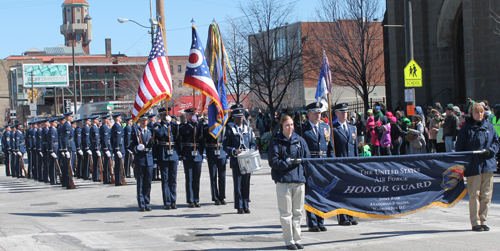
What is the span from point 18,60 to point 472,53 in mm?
115852

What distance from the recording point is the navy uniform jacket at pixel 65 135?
17.4 m

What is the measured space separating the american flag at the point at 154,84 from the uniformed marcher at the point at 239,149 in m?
2.28

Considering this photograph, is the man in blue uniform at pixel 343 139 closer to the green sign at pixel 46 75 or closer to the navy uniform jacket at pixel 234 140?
the navy uniform jacket at pixel 234 140

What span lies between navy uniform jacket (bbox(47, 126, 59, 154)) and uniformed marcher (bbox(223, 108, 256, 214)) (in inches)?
353

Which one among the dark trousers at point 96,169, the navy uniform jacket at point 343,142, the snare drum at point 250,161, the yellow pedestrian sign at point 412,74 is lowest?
the dark trousers at point 96,169

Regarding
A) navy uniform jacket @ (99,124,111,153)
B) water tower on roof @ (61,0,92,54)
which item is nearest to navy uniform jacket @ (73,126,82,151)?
navy uniform jacket @ (99,124,111,153)

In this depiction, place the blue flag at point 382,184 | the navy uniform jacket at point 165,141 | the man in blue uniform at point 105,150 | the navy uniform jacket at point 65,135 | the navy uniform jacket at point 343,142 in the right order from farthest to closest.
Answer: the man in blue uniform at point 105,150 < the navy uniform jacket at point 65,135 < the navy uniform jacket at point 165,141 < the navy uniform jacket at point 343,142 < the blue flag at point 382,184

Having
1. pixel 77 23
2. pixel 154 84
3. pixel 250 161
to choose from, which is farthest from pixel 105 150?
pixel 77 23

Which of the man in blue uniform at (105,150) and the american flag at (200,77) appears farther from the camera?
the man in blue uniform at (105,150)

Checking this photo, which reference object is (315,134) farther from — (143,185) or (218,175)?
(143,185)

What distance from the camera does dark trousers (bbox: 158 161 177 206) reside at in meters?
12.0

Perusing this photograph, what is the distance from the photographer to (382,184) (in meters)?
8.22

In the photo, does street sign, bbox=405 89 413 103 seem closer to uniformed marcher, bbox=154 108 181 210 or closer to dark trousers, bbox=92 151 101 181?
uniformed marcher, bbox=154 108 181 210

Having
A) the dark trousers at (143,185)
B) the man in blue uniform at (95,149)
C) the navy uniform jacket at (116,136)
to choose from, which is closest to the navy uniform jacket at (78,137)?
the man in blue uniform at (95,149)
